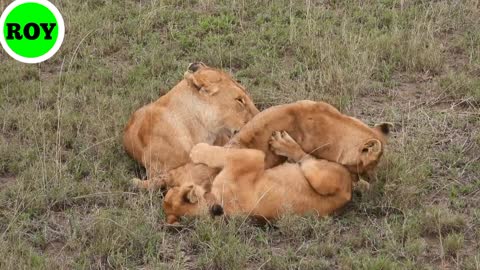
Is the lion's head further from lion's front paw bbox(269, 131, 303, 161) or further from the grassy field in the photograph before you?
the grassy field

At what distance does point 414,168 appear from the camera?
605 cm

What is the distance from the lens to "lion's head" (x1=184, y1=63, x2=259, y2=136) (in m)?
6.23

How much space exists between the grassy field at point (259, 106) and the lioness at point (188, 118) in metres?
0.29

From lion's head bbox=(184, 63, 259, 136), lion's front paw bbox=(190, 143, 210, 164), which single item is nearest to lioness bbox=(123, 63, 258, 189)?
lion's head bbox=(184, 63, 259, 136)

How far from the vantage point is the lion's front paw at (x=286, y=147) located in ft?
19.0

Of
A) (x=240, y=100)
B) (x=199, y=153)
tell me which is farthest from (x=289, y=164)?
(x=240, y=100)

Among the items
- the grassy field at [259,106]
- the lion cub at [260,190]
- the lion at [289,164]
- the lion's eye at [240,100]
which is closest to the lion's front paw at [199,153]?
the lion at [289,164]

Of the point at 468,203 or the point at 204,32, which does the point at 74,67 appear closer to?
the point at 204,32

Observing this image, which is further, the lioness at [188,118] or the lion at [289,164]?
the lioness at [188,118]

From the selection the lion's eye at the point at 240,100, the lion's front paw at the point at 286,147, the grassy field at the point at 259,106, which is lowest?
the grassy field at the point at 259,106

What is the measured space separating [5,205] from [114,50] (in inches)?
123

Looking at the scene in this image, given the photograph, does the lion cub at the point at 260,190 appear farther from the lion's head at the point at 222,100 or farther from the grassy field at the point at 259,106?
the lion's head at the point at 222,100


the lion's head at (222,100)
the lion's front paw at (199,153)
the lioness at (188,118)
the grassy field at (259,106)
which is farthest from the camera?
the lion's head at (222,100)

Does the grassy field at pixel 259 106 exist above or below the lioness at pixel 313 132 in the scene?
below
